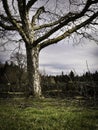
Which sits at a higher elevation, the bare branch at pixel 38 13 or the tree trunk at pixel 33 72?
the bare branch at pixel 38 13

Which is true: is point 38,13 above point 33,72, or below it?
above

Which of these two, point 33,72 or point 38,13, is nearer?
point 33,72

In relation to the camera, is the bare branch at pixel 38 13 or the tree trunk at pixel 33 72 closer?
the tree trunk at pixel 33 72

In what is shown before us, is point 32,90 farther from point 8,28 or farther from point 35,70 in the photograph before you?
point 8,28

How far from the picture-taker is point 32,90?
521 inches

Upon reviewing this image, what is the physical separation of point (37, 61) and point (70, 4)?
3250 mm

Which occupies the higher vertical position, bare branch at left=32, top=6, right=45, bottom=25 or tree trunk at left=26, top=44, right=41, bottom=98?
bare branch at left=32, top=6, right=45, bottom=25

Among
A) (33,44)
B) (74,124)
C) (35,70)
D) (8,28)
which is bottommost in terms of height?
(74,124)

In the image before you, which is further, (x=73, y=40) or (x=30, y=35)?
(x=73, y=40)

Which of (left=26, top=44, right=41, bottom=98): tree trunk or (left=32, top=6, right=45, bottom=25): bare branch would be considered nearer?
(left=26, top=44, right=41, bottom=98): tree trunk

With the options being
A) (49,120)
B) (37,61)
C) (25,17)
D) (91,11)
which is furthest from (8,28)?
(49,120)

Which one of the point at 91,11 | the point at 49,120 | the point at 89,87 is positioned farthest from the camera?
the point at 89,87

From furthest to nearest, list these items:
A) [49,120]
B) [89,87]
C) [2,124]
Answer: [89,87] → [49,120] → [2,124]

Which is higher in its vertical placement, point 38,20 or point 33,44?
point 38,20
